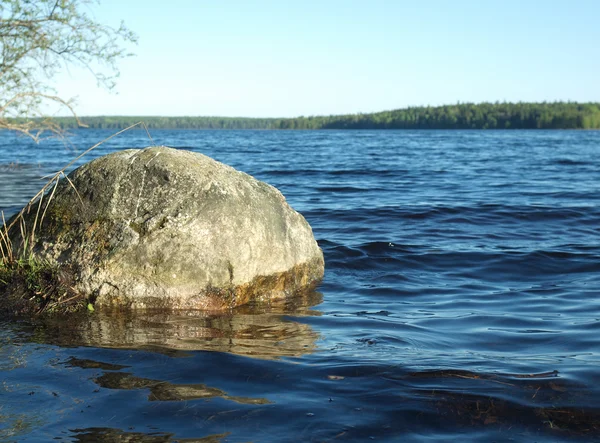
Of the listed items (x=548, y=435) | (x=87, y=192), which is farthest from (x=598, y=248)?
(x=87, y=192)

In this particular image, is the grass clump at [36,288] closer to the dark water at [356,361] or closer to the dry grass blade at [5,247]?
the dry grass blade at [5,247]

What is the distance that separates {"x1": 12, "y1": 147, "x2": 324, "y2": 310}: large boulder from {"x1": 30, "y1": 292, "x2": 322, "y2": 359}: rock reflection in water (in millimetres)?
220

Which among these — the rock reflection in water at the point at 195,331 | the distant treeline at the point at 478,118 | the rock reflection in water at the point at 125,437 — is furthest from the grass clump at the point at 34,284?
the distant treeline at the point at 478,118

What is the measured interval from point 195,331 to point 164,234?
43.6 inches

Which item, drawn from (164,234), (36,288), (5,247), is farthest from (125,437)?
(5,247)

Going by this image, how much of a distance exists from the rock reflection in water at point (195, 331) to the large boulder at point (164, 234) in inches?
8.7

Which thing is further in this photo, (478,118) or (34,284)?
(478,118)

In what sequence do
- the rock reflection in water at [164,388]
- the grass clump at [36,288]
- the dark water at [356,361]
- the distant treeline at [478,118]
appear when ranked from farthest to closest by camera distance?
the distant treeline at [478,118]
the grass clump at [36,288]
the rock reflection in water at [164,388]
the dark water at [356,361]

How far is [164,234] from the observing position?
652 centimetres

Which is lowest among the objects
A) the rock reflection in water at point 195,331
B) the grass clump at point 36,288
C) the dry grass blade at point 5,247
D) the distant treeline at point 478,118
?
the rock reflection in water at point 195,331

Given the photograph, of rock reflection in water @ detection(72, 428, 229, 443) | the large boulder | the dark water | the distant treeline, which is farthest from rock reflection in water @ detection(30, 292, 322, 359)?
the distant treeline

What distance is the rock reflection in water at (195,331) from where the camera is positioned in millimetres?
5504

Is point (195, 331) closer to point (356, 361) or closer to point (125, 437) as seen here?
point (356, 361)

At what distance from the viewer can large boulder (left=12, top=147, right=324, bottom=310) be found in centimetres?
644
